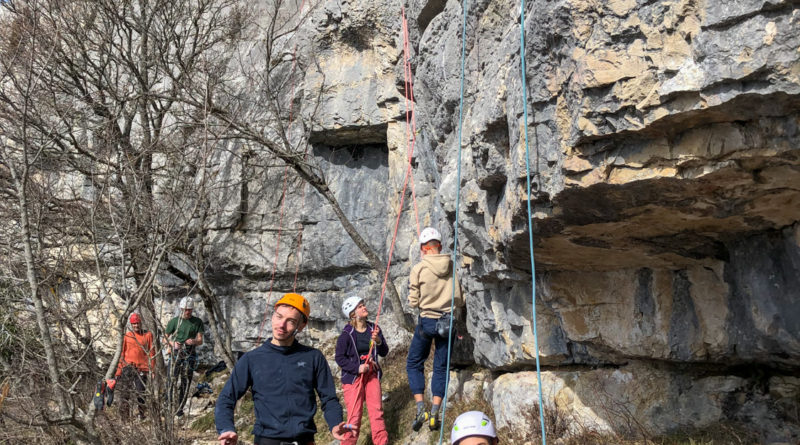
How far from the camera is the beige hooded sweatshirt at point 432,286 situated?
6566 millimetres

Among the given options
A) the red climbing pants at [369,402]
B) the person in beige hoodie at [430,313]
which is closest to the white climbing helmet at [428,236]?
the person in beige hoodie at [430,313]

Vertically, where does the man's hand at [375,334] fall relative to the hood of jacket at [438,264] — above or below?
below

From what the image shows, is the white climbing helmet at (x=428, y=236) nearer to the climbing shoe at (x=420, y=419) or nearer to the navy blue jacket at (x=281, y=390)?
the climbing shoe at (x=420, y=419)

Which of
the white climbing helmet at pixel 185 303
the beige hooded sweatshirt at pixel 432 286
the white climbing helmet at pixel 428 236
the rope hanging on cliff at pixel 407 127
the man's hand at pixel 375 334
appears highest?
the rope hanging on cliff at pixel 407 127

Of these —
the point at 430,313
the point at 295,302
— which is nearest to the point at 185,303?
the point at 430,313

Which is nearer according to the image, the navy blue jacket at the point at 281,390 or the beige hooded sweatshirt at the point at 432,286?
the navy blue jacket at the point at 281,390

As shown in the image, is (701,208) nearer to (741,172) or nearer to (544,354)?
(741,172)

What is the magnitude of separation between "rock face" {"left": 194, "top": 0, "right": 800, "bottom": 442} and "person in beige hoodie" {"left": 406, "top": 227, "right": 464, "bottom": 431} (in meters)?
0.29

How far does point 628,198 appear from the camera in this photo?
384cm

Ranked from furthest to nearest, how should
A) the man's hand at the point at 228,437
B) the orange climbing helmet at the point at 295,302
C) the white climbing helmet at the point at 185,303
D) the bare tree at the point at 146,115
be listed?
the bare tree at the point at 146,115 → the white climbing helmet at the point at 185,303 → the orange climbing helmet at the point at 295,302 → the man's hand at the point at 228,437

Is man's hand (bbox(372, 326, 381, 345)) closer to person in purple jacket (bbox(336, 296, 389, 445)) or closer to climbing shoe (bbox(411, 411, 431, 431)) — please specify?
person in purple jacket (bbox(336, 296, 389, 445))

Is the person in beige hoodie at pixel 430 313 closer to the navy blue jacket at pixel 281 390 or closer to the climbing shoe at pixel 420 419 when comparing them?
the climbing shoe at pixel 420 419

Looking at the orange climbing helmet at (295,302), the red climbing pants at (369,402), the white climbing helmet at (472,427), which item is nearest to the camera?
the white climbing helmet at (472,427)

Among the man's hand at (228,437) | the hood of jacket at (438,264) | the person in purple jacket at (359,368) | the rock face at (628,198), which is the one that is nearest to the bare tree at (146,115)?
the person in purple jacket at (359,368)
